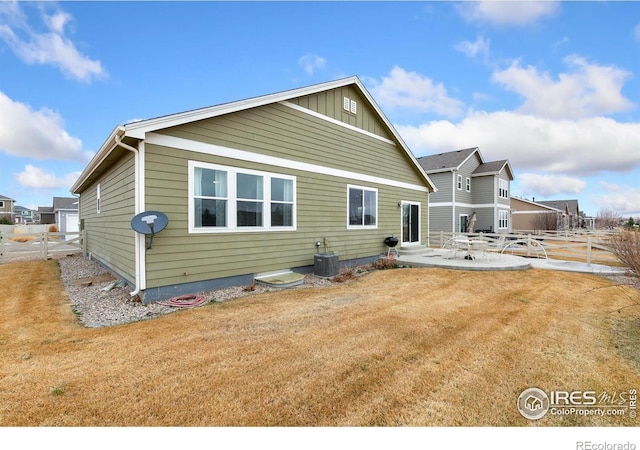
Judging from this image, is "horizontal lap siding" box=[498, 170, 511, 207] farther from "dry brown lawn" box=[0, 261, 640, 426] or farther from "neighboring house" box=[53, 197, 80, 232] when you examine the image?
"neighboring house" box=[53, 197, 80, 232]

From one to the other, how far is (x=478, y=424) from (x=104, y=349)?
13.8 ft

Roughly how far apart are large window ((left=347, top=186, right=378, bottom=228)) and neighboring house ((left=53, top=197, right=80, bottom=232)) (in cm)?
2979

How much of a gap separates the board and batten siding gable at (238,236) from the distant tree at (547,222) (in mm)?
25783

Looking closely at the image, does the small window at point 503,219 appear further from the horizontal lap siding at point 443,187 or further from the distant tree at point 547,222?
the horizontal lap siding at point 443,187

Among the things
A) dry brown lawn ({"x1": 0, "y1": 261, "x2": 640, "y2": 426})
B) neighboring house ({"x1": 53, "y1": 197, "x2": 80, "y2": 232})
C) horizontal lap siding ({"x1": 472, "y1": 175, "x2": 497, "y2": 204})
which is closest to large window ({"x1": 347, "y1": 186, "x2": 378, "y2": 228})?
dry brown lawn ({"x1": 0, "y1": 261, "x2": 640, "y2": 426})

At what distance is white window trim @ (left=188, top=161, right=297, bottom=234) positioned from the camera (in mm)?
6129

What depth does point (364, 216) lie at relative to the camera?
10578 millimetres

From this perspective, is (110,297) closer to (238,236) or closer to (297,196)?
(238,236)

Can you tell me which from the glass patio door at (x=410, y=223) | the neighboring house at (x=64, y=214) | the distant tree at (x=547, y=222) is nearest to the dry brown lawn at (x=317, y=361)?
the glass patio door at (x=410, y=223)

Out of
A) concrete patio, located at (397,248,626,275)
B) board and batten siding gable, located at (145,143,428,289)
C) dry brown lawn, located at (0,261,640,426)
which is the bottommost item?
dry brown lawn, located at (0,261,640,426)

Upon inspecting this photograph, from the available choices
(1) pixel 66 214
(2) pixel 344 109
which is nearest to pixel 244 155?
(2) pixel 344 109

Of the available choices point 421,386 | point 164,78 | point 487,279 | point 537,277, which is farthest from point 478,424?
point 164,78

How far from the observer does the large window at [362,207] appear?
10.1 meters

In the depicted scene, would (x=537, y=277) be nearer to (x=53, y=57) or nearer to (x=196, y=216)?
(x=196, y=216)
